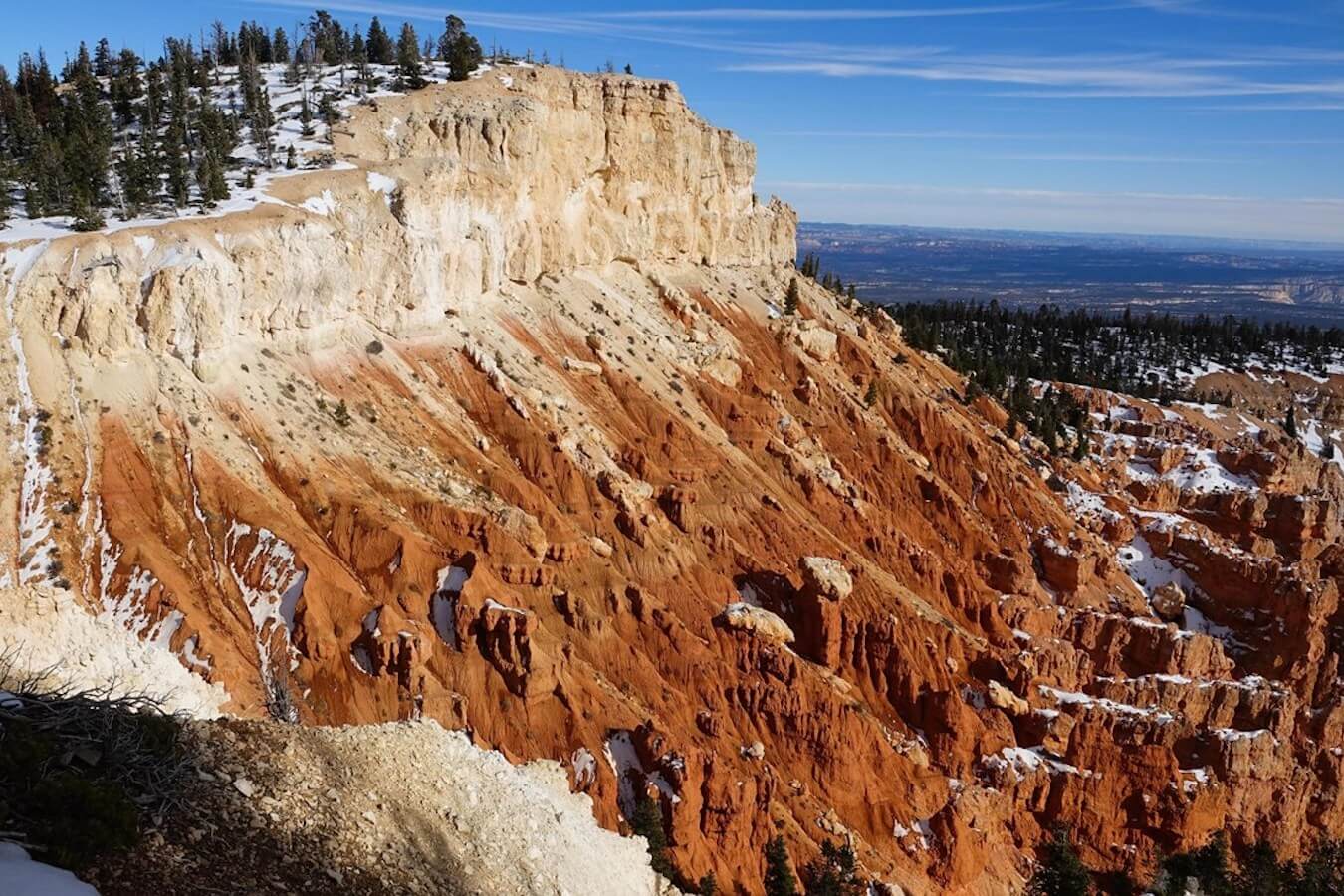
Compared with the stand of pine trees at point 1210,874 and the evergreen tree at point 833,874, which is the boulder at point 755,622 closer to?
the evergreen tree at point 833,874

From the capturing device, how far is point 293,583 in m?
32.4

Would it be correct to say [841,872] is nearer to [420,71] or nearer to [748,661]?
[748,661]

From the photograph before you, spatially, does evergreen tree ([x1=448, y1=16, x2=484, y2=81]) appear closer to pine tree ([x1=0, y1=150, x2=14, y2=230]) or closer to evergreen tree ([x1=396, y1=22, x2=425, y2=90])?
evergreen tree ([x1=396, y1=22, x2=425, y2=90])

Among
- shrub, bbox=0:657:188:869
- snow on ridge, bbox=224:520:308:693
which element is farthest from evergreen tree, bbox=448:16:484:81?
shrub, bbox=0:657:188:869

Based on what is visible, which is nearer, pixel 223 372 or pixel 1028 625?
pixel 223 372

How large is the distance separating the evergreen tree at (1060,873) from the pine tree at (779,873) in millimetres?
11882

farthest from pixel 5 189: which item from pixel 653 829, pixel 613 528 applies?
pixel 653 829

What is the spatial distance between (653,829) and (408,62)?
175ft

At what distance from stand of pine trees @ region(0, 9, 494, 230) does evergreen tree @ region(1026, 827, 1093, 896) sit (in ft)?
160

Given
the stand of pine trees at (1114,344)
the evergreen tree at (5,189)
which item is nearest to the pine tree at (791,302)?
the stand of pine trees at (1114,344)

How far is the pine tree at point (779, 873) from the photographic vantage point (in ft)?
111

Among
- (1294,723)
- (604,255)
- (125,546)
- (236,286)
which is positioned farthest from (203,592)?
(1294,723)

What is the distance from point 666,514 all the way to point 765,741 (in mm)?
12678

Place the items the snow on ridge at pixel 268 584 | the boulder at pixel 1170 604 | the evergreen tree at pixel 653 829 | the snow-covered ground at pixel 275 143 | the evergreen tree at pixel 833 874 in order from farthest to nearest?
the boulder at pixel 1170 604 < the snow-covered ground at pixel 275 143 < the evergreen tree at pixel 833 874 < the evergreen tree at pixel 653 829 < the snow on ridge at pixel 268 584
